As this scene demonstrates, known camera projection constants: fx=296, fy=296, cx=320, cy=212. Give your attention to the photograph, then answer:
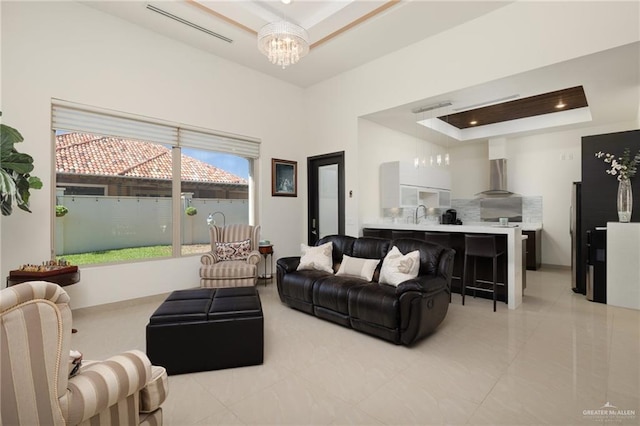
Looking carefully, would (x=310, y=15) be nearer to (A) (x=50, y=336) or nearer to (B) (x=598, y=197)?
(A) (x=50, y=336)

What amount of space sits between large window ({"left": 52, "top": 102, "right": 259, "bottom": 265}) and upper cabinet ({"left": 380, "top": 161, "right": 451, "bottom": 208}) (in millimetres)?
2507

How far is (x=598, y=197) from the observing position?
4.33 metres

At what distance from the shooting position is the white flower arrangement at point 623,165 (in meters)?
3.94

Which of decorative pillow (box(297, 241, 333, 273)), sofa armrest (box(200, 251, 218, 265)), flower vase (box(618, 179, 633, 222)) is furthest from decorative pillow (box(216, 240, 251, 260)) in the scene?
flower vase (box(618, 179, 633, 222))

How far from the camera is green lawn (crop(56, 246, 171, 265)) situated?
3771mm

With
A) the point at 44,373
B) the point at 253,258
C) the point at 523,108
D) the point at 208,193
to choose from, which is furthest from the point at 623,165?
the point at 208,193

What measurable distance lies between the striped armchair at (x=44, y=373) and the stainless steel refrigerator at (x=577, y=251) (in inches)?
227

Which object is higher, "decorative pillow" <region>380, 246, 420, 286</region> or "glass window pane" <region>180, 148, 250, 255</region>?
"glass window pane" <region>180, 148, 250, 255</region>

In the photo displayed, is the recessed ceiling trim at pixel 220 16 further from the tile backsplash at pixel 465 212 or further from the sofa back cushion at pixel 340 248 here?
the tile backsplash at pixel 465 212

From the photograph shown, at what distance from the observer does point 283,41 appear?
10.4ft

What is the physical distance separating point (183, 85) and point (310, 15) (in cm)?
215


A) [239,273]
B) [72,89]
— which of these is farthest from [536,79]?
[72,89]

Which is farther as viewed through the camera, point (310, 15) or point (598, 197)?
point (598, 197)

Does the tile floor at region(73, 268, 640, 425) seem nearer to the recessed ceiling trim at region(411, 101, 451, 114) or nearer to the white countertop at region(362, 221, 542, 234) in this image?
the white countertop at region(362, 221, 542, 234)
